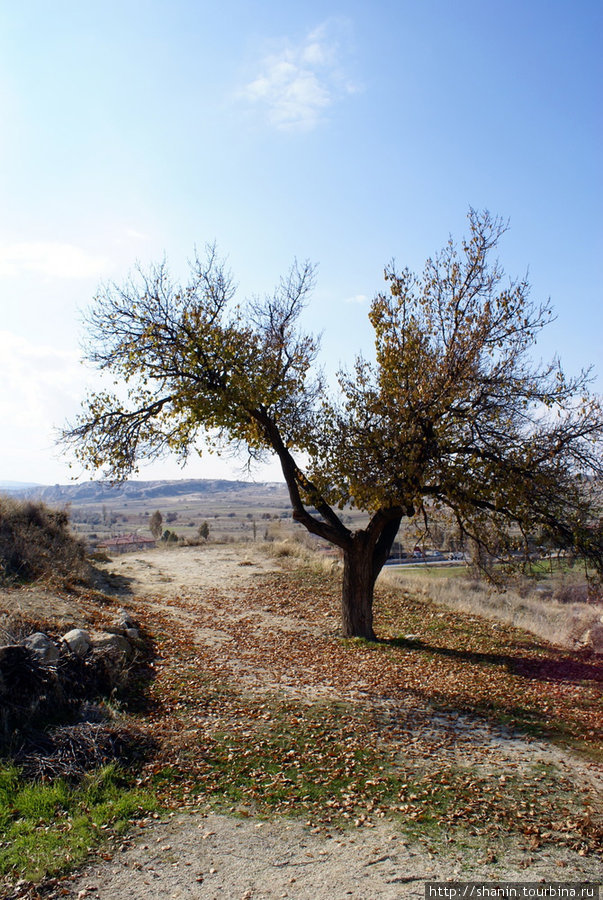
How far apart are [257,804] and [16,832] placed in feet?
7.78

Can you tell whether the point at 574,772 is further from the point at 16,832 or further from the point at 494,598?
the point at 494,598

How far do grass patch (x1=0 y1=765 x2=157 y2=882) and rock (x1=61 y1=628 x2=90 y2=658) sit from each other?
282 cm

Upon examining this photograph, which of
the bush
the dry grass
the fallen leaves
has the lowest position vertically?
the dry grass

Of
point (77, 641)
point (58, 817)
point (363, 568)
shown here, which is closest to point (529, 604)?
point (363, 568)

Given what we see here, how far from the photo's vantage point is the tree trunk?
581 inches

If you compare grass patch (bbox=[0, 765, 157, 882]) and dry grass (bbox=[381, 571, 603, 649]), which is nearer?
grass patch (bbox=[0, 765, 157, 882])

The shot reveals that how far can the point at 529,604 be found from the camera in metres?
29.2

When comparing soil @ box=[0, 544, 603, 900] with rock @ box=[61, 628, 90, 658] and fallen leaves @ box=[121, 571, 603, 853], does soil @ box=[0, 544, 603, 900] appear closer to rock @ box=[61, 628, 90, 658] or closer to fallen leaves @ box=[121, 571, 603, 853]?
fallen leaves @ box=[121, 571, 603, 853]

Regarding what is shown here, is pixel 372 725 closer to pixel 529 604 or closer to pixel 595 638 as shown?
pixel 595 638

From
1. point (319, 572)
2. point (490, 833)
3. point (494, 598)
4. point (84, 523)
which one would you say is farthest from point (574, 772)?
point (84, 523)

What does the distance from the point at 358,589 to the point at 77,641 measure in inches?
275

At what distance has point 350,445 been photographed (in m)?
12.8

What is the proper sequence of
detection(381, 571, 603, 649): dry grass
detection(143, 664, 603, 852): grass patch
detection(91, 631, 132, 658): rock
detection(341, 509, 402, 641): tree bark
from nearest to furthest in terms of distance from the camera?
detection(143, 664, 603, 852): grass patch < detection(91, 631, 132, 658): rock < detection(341, 509, 402, 641): tree bark < detection(381, 571, 603, 649): dry grass

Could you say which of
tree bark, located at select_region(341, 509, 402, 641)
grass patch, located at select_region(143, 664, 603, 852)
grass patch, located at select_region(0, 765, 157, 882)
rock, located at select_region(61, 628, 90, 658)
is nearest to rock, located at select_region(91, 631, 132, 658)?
rock, located at select_region(61, 628, 90, 658)
